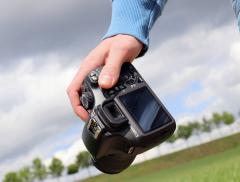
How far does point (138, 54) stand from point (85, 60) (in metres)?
0.19

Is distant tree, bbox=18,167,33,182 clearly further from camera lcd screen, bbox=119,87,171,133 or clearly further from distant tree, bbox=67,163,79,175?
camera lcd screen, bbox=119,87,171,133

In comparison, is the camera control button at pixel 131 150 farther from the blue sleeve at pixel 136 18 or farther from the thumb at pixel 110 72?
the blue sleeve at pixel 136 18

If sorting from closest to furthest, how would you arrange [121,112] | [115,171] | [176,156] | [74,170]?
1. [121,112]
2. [115,171]
3. [176,156]
4. [74,170]

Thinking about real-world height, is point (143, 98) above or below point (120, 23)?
below

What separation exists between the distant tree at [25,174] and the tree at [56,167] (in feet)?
10.4

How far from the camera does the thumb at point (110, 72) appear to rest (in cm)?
193

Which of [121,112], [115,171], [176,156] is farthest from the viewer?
[176,156]

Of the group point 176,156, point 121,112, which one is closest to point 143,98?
point 121,112

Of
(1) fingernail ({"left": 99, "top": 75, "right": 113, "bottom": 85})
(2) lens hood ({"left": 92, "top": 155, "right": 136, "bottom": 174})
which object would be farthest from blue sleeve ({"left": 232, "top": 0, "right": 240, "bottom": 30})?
(2) lens hood ({"left": 92, "top": 155, "right": 136, "bottom": 174})

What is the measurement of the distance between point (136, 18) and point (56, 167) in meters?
81.8

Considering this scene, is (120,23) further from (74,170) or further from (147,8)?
(74,170)

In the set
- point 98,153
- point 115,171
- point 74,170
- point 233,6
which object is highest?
Answer: point 233,6

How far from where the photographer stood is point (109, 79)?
1.93 metres

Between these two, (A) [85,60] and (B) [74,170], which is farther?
(B) [74,170]
